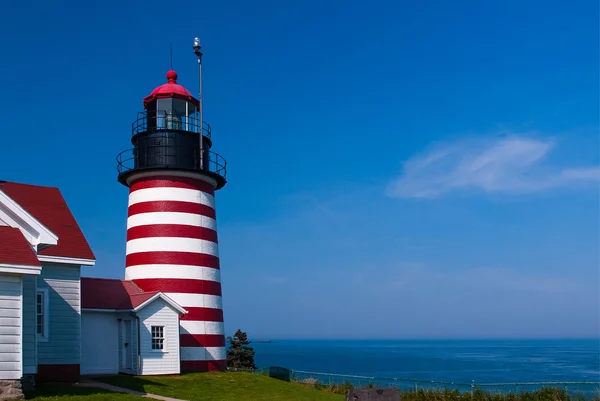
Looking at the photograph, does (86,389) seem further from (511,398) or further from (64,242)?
(511,398)

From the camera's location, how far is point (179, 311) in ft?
82.5

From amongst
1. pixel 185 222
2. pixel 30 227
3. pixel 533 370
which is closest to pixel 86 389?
pixel 30 227

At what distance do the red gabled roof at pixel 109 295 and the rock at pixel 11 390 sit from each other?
8050mm

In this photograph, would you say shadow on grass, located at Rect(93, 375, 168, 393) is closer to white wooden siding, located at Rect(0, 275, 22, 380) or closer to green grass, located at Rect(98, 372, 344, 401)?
green grass, located at Rect(98, 372, 344, 401)

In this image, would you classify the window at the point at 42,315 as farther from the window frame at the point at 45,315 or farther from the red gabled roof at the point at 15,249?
the red gabled roof at the point at 15,249

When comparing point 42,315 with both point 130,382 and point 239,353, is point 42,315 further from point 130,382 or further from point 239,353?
point 239,353

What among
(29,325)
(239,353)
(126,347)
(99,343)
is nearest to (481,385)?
(126,347)

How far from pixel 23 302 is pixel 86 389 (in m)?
3.63

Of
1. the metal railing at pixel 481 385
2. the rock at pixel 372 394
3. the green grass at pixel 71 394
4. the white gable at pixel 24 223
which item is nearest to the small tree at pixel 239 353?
the metal railing at pixel 481 385

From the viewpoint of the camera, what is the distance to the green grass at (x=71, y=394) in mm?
16750

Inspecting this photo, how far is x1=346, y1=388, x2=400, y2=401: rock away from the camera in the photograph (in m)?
6.56

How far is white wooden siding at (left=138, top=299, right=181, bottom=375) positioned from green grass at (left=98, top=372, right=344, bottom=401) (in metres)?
0.51

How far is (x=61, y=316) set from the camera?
21484 mm

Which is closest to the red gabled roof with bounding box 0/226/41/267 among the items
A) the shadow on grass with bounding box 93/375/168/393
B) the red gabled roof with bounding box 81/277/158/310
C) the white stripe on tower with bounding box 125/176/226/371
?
the shadow on grass with bounding box 93/375/168/393
